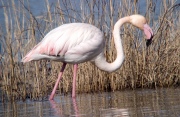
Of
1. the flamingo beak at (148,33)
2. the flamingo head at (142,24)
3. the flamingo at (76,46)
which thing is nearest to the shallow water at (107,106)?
the flamingo at (76,46)

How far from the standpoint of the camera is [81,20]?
1010cm

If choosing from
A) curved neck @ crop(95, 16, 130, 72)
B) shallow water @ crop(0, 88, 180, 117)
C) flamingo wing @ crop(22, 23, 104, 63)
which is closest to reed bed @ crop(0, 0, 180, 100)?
shallow water @ crop(0, 88, 180, 117)

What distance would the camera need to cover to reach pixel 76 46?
852 centimetres

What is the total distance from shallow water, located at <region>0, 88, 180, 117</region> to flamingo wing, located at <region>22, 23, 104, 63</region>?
68 cm

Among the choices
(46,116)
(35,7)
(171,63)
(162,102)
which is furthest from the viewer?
(35,7)

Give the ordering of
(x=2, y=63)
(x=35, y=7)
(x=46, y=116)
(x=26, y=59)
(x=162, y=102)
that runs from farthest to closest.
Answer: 1. (x=35, y=7)
2. (x=2, y=63)
3. (x=26, y=59)
4. (x=162, y=102)
5. (x=46, y=116)

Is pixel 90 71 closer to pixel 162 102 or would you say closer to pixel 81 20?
pixel 81 20

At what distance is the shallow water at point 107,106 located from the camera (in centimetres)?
612

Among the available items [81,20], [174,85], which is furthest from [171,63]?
[81,20]

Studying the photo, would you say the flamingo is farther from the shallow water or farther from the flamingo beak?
the shallow water

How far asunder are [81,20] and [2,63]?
1877mm

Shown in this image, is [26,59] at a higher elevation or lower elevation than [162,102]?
higher

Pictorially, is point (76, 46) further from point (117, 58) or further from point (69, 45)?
point (117, 58)

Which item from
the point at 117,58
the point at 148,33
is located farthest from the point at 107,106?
the point at 148,33
